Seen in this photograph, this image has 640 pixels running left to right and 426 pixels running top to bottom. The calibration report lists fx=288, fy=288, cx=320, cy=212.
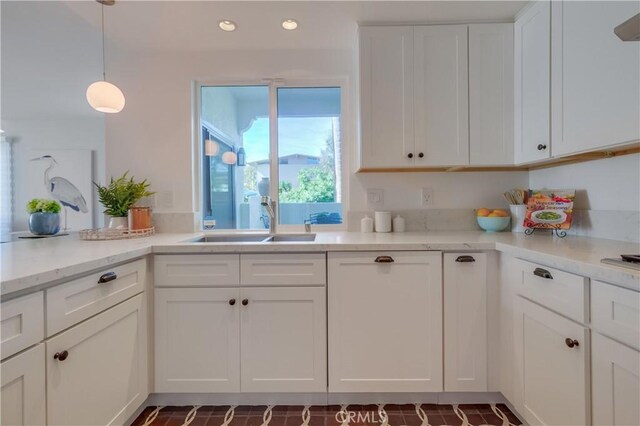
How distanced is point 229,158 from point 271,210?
60 cm

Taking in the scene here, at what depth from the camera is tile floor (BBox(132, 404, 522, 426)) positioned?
57.1 inches

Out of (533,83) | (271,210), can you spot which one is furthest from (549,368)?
(271,210)

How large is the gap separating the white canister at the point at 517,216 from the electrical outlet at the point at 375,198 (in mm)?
859

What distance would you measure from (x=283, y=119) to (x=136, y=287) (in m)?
1.50

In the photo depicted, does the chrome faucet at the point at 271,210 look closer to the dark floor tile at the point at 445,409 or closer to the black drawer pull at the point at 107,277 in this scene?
the black drawer pull at the point at 107,277

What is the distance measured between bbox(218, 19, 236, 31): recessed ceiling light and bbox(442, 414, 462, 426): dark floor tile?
2.56 metres

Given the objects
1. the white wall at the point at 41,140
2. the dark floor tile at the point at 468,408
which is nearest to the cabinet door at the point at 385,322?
the dark floor tile at the point at 468,408

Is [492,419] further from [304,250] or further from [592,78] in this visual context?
[592,78]

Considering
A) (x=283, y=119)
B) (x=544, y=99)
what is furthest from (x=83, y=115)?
(x=544, y=99)

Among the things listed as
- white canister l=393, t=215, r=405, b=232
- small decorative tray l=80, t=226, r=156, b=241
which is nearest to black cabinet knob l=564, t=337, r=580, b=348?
white canister l=393, t=215, r=405, b=232

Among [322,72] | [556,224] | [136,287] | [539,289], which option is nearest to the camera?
[539,289]

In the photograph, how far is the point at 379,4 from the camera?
164 cm

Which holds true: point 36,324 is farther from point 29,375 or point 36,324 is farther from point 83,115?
point 83,115

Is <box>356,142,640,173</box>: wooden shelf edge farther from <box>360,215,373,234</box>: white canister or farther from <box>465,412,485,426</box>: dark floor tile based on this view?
<box>465,412,485,426</box>: dark floor tile
